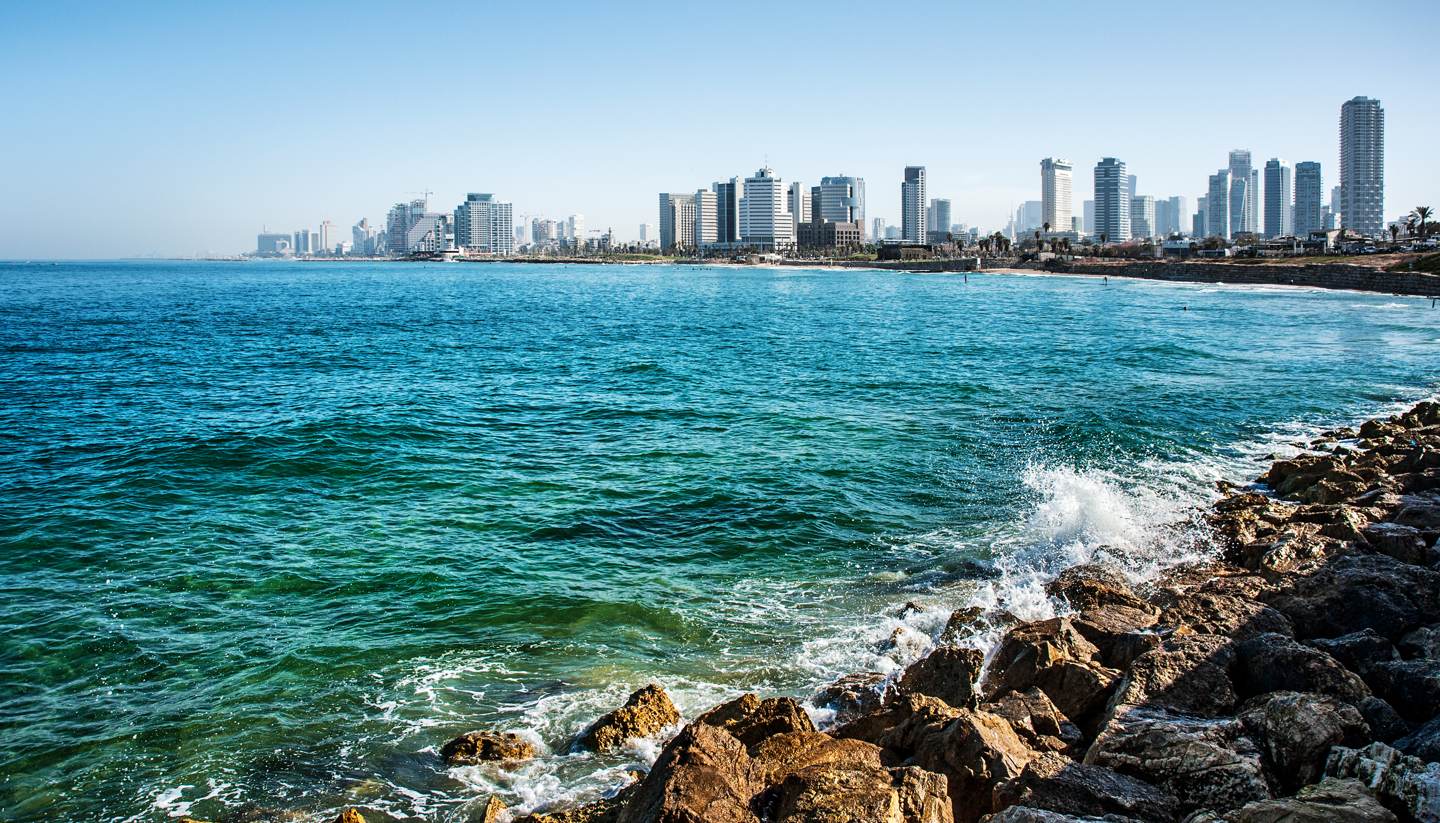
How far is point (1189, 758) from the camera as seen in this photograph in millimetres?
7434

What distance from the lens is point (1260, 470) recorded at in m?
23.0

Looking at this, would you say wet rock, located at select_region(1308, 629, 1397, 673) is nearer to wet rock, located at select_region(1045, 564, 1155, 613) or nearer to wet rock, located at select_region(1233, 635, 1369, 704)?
wet rock, located at select_region(1233, 635, 1369, 704)

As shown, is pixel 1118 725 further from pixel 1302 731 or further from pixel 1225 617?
pixel 1225 617

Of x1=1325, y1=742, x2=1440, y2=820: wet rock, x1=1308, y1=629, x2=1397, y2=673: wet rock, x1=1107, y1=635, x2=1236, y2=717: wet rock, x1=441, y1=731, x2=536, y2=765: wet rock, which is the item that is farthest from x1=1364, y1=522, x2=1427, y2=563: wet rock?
x1=441, y1=731, x2=536, y2=765: wet rock

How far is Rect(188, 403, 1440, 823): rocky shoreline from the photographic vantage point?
6.92m

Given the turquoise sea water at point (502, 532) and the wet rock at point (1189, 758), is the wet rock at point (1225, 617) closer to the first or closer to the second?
the turquoise sea water at point (502, 532)

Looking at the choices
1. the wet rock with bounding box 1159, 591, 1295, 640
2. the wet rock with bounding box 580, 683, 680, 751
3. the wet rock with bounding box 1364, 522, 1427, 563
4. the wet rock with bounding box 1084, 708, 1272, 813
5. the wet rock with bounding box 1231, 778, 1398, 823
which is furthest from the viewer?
the wet rock with bounding box 1364, 522, 1427, 563

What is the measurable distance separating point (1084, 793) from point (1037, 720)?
6.48 feet

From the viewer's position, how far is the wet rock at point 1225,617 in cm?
1080

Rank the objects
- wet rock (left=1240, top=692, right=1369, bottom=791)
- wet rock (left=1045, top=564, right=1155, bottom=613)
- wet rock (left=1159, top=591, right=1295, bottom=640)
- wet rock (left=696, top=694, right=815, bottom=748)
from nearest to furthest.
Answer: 1. wet rock (left=1240, top=692, right=1369, bottom=791)
2. wet rock (left=696, top=694, right=815, bottom=748)
3. wet rock (left=1159, top=591, right=1295, bottom=640)
4. wet rock (left=1045, top=564, right=1155, bottom=613)

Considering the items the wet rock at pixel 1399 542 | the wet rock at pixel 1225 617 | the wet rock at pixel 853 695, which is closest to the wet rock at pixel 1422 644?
the wet rock at pixel 1225 617

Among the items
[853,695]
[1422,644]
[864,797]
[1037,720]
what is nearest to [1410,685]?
[1422,644]

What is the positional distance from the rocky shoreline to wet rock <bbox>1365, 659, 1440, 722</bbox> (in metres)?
0.02

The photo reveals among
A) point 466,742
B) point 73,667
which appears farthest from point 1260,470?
point 73,667
